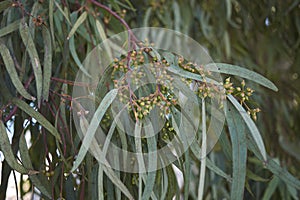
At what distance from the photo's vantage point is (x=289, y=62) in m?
1.65

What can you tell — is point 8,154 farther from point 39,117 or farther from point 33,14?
point 33,14

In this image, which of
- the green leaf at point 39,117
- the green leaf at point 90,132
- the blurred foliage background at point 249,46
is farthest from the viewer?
the blurred foliage background at point 249,46

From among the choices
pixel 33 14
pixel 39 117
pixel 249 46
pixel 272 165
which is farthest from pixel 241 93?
pixel 249 46

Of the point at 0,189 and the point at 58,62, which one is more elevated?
the point at 58,62

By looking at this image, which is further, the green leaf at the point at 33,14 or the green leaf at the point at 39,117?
the green leaf at the point at 33,14

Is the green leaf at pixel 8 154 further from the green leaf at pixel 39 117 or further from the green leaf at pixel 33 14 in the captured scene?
the green leaf at pixel 33 14

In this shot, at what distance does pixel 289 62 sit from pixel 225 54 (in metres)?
0.22

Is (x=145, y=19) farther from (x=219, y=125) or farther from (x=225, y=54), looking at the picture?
(x=219, y=125)

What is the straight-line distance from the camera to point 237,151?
638 mm

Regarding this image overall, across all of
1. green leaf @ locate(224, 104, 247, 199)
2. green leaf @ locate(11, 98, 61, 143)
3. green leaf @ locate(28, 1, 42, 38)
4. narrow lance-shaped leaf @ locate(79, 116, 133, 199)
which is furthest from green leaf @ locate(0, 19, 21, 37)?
green leaf @ locate(224, 104, 247, 199)

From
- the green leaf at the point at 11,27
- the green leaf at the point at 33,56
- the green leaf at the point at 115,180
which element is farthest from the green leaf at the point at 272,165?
the green leaf at the point at 11,27

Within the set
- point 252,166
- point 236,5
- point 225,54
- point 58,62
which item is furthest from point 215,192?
point 58,62

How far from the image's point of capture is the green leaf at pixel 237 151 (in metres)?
0.62

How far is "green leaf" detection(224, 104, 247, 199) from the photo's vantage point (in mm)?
618
